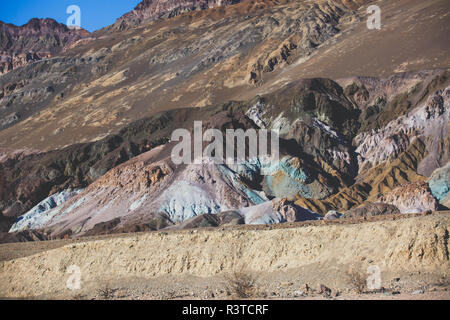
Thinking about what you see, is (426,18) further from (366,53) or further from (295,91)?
(295,91)

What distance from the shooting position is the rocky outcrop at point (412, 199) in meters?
43.8

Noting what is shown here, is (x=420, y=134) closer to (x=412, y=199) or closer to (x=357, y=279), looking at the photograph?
(x=412, y=199)

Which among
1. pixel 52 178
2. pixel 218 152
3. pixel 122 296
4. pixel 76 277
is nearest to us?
pixel 122 296

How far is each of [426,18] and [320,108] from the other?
24.1m

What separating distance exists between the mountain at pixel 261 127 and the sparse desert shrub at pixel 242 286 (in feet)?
91.2

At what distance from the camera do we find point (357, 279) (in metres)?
15.1

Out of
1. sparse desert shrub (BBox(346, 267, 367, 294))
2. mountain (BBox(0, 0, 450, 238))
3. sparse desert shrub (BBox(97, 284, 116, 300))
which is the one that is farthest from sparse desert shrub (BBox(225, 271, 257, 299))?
mountain (BBox(0, 0, 450, 238))

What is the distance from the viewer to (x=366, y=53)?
86.3 meters

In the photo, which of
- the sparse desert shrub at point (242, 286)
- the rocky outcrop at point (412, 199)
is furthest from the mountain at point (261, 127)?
the sparse desert shrub at point (242, 286)

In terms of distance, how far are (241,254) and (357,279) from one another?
469cm

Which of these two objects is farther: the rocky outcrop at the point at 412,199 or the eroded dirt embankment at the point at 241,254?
the rocky outcrop at the point at 412,199

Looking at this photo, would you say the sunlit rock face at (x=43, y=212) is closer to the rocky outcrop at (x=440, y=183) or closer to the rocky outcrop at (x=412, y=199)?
the rocky outcrop at (x=412, y=199)

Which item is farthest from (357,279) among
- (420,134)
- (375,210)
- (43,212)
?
(43,212)

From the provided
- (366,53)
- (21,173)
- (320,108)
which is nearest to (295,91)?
(320,108)
